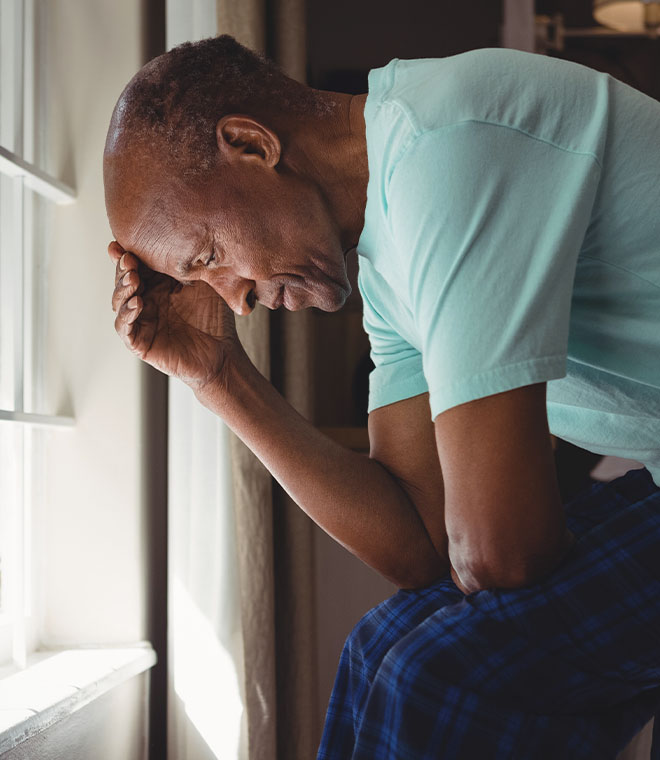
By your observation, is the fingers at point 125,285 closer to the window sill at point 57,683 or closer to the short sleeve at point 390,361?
the short sleeve at point 390,361

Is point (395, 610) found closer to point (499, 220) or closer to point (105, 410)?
point (499, 220)

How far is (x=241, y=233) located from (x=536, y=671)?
1.66 feet

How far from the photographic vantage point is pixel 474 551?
0.68 metres

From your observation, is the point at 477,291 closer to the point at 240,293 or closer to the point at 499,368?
the point at 499,368

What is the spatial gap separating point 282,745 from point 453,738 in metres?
1.14

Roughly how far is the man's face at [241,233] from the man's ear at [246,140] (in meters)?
0.01

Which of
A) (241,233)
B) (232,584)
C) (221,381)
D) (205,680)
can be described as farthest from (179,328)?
(205,680)

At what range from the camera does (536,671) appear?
2.12 feet

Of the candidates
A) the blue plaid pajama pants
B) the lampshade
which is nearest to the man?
the blue plaid pajama pants

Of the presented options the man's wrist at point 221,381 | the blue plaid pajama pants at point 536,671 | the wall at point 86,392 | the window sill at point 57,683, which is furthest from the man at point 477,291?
the wall at point 86,392

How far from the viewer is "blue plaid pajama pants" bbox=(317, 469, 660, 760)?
630 mm

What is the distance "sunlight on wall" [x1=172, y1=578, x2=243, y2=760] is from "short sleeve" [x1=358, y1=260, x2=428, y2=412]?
2.29ft

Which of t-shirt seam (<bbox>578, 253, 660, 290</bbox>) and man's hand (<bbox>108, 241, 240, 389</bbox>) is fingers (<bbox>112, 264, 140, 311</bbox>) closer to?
man's hand (<bbox>108, 241, 240, 389</bbox>)

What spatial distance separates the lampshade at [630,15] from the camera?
249cm
